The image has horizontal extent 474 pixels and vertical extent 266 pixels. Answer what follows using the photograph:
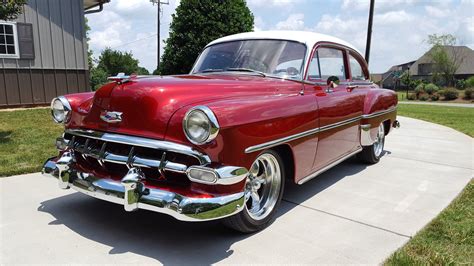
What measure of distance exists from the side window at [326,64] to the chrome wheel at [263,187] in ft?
3.81

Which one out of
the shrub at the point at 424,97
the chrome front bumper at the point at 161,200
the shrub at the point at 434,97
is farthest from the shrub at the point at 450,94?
the chrome front bumper at the point at 161,200

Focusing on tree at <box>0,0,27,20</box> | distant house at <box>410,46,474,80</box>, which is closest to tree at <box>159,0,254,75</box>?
tree at <box>0,0,27,20</box>

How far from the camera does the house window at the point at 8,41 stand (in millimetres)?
10375

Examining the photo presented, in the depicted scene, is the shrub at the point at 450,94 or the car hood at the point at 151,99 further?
the shrub at the point at 450,94

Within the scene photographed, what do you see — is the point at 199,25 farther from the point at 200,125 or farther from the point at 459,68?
the point at 459,68

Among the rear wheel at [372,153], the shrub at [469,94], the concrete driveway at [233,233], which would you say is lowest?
the shrub at [469,94]

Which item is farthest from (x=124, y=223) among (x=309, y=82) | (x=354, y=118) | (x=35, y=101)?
(x=35, y=101)

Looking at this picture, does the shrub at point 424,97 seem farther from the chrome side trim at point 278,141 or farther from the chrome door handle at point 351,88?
the chrome side trim at point 278,141

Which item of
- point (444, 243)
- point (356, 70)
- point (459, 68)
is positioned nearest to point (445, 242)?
point (444, 243)

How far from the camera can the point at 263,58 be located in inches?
151

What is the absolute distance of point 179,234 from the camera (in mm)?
2975

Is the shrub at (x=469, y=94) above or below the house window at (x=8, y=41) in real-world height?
below

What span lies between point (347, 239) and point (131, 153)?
5.70ft

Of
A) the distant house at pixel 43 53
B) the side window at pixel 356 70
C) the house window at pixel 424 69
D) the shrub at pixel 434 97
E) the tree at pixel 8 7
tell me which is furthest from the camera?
the house window at pixel 424 69
